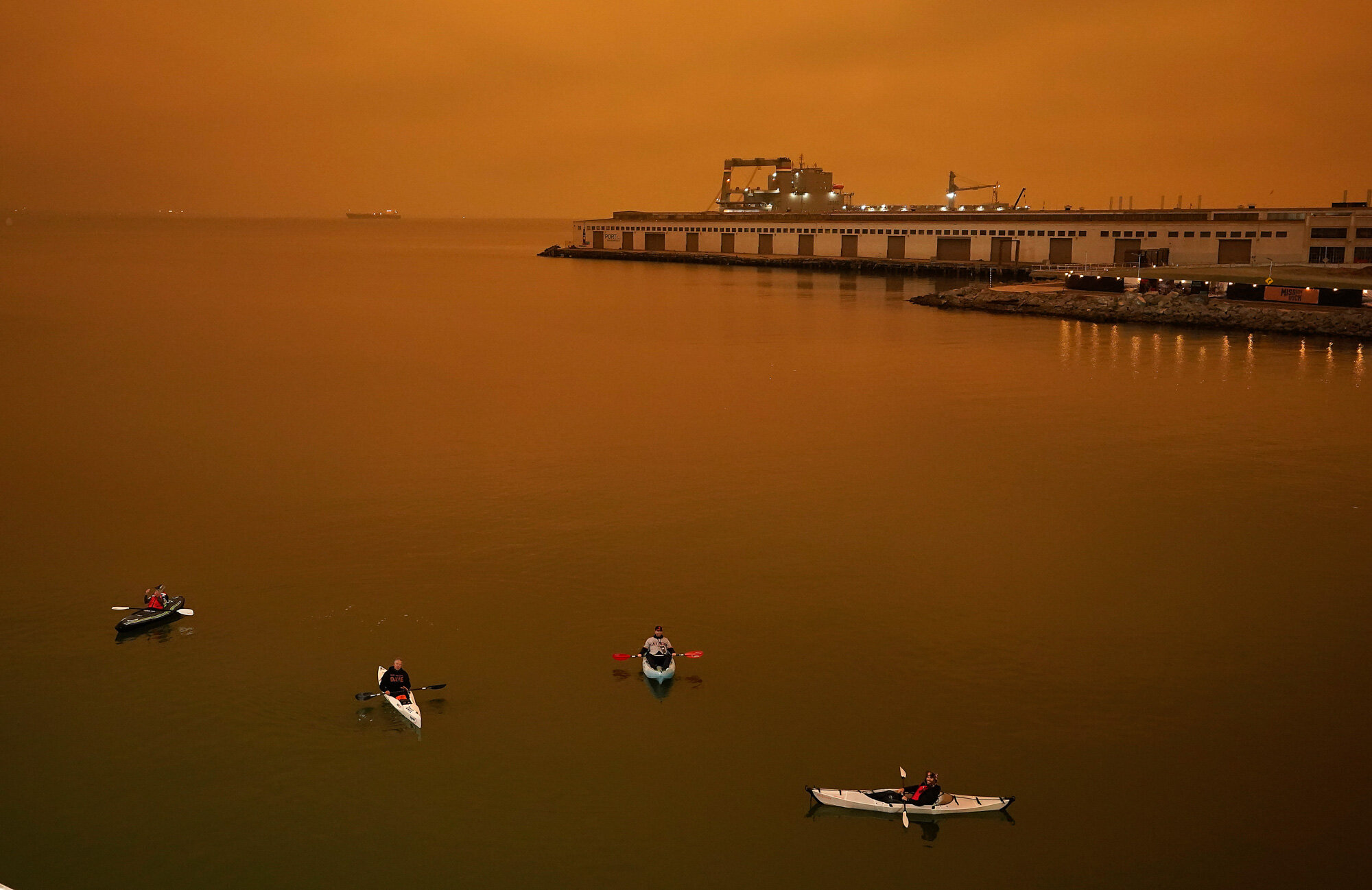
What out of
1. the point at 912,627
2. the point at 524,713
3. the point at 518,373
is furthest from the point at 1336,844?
the point at 518,373

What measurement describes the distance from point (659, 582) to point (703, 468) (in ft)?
23.1

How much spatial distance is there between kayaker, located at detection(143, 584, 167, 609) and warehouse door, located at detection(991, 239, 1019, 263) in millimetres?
69923

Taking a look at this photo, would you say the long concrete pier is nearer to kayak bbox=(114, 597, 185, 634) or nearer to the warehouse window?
the warehouse window

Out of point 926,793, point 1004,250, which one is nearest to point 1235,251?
point 1004,250

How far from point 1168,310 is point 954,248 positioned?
3347 cm

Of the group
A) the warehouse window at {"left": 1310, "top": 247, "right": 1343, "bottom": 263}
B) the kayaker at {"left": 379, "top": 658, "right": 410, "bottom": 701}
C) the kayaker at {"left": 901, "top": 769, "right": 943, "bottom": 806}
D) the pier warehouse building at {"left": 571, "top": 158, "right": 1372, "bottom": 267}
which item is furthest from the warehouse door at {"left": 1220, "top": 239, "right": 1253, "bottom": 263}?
the kayaker at {"left": 379, "top": 658, "right": 410, "bottom": 701}

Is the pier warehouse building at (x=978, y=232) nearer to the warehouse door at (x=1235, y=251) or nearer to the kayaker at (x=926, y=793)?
the warehouse door at (x=1235, y=251)

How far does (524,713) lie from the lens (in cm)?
1177

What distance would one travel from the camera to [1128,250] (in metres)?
68.6

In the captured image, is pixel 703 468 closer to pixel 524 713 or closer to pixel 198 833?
pixel 524 713

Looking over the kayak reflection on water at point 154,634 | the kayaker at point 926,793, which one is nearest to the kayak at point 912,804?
the kayaker at point 926,793

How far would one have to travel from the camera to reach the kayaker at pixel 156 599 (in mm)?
13719

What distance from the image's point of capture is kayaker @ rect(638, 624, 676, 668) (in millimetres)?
12375

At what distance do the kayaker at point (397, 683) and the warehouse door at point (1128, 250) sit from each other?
65.7 metres
